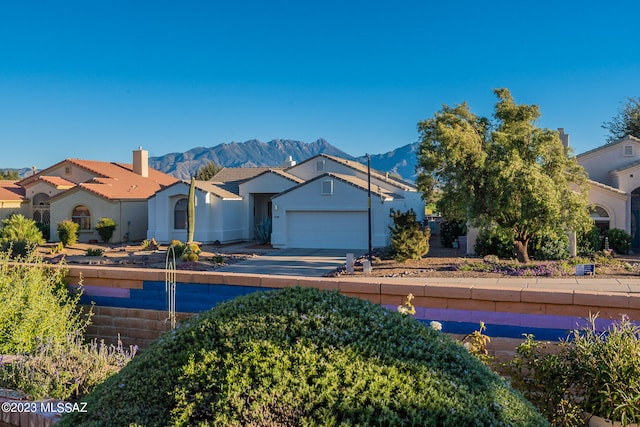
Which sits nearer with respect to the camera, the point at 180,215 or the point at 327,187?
the point at 327,187

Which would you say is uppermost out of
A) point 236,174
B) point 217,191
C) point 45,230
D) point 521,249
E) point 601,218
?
point 236,174

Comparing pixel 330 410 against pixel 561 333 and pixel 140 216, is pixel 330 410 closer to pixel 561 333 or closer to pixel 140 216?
pixel 561 333

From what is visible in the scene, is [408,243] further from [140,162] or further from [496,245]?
[140,162]

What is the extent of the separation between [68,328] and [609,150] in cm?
2840

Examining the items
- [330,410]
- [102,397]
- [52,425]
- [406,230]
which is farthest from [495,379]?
[406,230]

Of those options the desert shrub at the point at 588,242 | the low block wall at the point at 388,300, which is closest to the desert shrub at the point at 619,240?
the desert shrub at the point at 588,242

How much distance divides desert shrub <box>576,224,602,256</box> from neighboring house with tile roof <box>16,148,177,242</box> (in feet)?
83.7

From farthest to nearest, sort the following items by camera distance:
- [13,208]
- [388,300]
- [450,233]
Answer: [13,208]
[450,233]
[388,300]

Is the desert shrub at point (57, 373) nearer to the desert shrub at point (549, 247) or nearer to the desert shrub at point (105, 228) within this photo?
the desert shrub at point (549, 247)

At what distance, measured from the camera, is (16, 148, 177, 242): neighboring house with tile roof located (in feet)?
108

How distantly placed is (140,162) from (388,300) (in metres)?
38.5

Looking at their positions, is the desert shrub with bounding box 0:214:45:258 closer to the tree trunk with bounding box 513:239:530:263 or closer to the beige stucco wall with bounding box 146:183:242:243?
the beige stucco wall with bounding box 146:183:242:243

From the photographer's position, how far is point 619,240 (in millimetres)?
23656

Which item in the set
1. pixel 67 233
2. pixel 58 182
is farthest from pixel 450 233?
pixel 58 182
